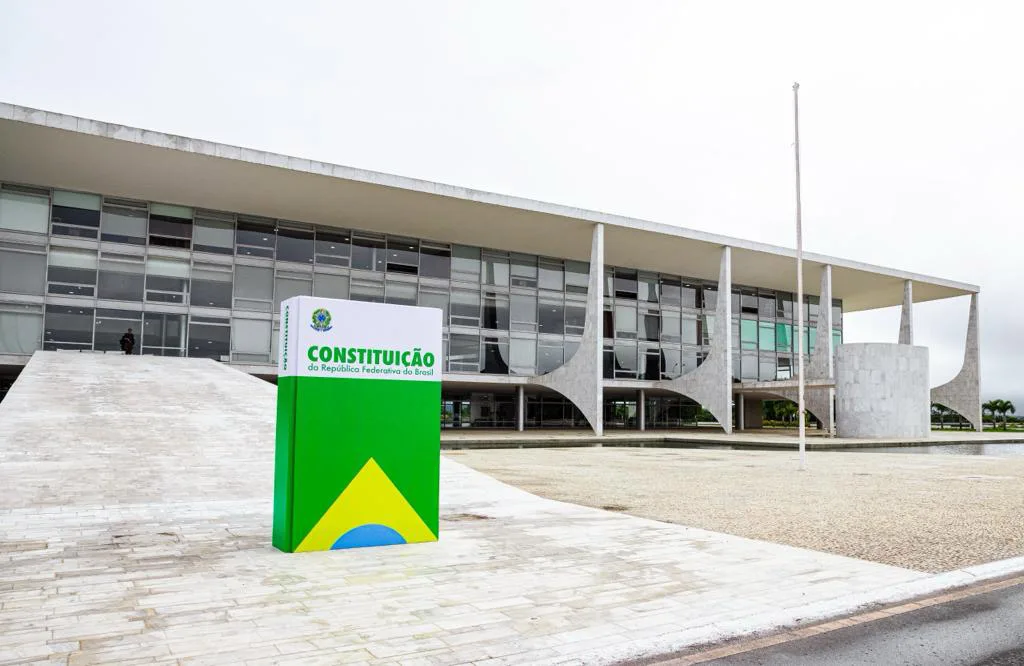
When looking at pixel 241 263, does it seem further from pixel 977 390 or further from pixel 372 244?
pixel 977 390

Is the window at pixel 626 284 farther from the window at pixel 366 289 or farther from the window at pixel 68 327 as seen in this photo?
the window at pixel 68 327

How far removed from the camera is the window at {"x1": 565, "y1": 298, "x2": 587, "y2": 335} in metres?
43.8

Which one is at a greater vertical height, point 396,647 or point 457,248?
point 457,248

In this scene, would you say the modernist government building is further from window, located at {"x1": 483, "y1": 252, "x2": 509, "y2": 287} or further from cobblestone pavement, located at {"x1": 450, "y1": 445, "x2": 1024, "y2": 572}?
cobblestone pavement, located at {"x1": 450, "y1": 445, "x2": 1024, "y2": 572}

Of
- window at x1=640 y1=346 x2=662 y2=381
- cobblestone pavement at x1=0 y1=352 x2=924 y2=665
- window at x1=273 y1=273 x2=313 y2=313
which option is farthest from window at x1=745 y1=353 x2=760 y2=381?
cobblestone pavement at x1=0 y1=352 x2=924 y2=665

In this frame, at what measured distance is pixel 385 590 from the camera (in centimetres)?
616

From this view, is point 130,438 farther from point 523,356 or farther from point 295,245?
point 523,356

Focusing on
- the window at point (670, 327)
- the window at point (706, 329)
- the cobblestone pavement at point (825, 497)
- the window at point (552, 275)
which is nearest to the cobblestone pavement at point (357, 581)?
the cobblestone pavement at point (825, 497)

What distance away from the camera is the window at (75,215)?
32406 mm

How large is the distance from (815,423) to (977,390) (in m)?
11.9

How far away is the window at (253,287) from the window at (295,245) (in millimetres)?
1129

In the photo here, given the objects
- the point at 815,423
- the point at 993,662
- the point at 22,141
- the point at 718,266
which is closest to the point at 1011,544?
the point at 993,662

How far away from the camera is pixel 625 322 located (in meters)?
45.9

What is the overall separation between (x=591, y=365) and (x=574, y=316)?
683 cm
